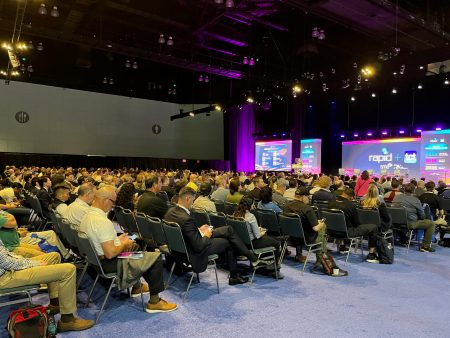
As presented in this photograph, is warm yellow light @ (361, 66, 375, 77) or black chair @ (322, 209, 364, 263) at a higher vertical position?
warm yellow light @ (361, 66, 375, 77)

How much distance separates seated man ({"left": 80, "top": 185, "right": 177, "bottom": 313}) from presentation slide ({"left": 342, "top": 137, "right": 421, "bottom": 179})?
12.2 metres

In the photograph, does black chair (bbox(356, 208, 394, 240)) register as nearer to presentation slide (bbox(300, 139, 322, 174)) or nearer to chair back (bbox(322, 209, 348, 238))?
chair back (bbox(322, 209, 348, 238))

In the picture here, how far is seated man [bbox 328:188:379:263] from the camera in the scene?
19.0 ft

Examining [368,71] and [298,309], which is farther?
[368,71]

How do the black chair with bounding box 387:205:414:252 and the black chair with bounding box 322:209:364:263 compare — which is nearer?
the black chair with bounding box 322:209:364:263

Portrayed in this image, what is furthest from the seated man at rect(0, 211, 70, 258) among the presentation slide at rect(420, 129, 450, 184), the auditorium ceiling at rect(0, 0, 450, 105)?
the presentation slide at rect(420, 129, 450, 184)

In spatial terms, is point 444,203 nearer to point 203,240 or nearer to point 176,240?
point 203,240

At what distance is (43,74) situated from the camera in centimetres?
1820

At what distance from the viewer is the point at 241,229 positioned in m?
4.80

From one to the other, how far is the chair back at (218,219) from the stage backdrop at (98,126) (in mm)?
16164

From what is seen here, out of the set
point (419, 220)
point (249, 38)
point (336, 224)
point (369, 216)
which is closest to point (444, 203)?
point (419, 220)

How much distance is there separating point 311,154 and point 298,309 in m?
15.4

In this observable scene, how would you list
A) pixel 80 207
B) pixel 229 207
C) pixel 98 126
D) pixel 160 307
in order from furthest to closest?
pixel 98 126 → pixel 229 207 → pixel 80 207 → pixel 160 307

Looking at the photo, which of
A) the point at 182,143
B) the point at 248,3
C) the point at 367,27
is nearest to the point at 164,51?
the point at 248,3
